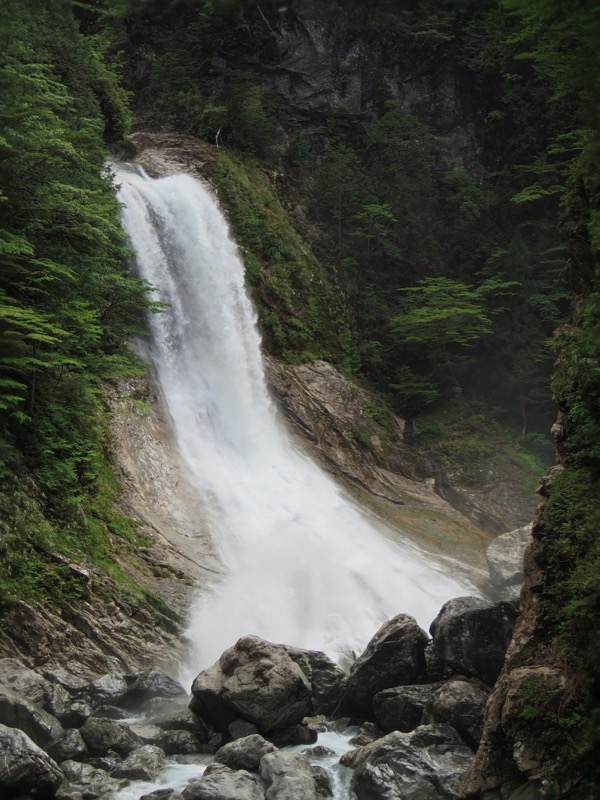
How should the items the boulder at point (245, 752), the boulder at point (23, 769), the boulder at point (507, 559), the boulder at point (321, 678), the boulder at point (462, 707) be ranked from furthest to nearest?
the boulder at point (507, 559), the boulder at point (321, 678), the boulder at point (462, 707), the boulder at point (245, 752), the boulder at point (23, 769)

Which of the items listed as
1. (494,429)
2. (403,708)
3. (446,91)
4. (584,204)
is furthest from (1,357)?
(446,91)

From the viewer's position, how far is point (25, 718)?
967cm

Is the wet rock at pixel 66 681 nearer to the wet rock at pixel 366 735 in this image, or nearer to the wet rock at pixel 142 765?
the wet rock at pixel 142 765

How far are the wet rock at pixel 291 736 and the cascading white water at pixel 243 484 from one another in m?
2.95

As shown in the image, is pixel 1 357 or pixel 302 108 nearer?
pixel 1 357

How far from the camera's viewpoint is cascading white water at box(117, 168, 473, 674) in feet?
50.6

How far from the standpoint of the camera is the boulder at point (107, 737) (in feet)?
32.9

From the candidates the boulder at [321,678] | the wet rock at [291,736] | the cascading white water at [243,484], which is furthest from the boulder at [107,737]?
the cascading white water at [243,484]

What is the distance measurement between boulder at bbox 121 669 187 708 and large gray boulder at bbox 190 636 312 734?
28.8 inches

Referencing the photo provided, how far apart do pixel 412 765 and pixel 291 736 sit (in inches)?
83.6

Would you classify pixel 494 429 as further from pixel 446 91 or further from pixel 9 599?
pixel 9 599

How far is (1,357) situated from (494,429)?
1956 centimetres

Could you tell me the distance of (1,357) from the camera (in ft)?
42.2

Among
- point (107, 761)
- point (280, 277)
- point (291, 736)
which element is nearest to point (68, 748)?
point (107, 761)
